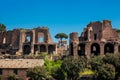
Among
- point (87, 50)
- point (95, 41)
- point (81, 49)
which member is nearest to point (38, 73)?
point (87, 50)

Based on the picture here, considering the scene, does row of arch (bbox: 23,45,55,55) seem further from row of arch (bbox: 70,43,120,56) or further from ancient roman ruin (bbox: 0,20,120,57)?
row of arch (bbox: 70,43,120,56)

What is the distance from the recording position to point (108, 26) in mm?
88562

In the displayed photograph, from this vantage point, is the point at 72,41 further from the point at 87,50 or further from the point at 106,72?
the point at 106,72

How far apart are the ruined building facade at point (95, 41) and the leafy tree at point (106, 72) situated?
1953 cm

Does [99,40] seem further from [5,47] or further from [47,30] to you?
[5,47]

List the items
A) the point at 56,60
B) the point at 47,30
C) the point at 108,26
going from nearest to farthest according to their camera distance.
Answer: the point at 56,60
the point at 108,26
the point at 47,30

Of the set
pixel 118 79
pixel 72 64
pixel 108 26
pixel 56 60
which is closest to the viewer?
pixel 118 79

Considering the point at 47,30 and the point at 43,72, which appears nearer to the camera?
the point at 43,72

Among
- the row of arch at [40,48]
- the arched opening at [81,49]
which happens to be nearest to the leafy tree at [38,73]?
the arched opening at [81,49]

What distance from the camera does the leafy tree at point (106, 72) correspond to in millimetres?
60375

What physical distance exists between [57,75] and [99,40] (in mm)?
25334

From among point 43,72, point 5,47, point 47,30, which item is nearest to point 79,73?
point 43,72

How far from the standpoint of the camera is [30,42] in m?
94.4

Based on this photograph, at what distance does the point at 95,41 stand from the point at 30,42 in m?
21.4
